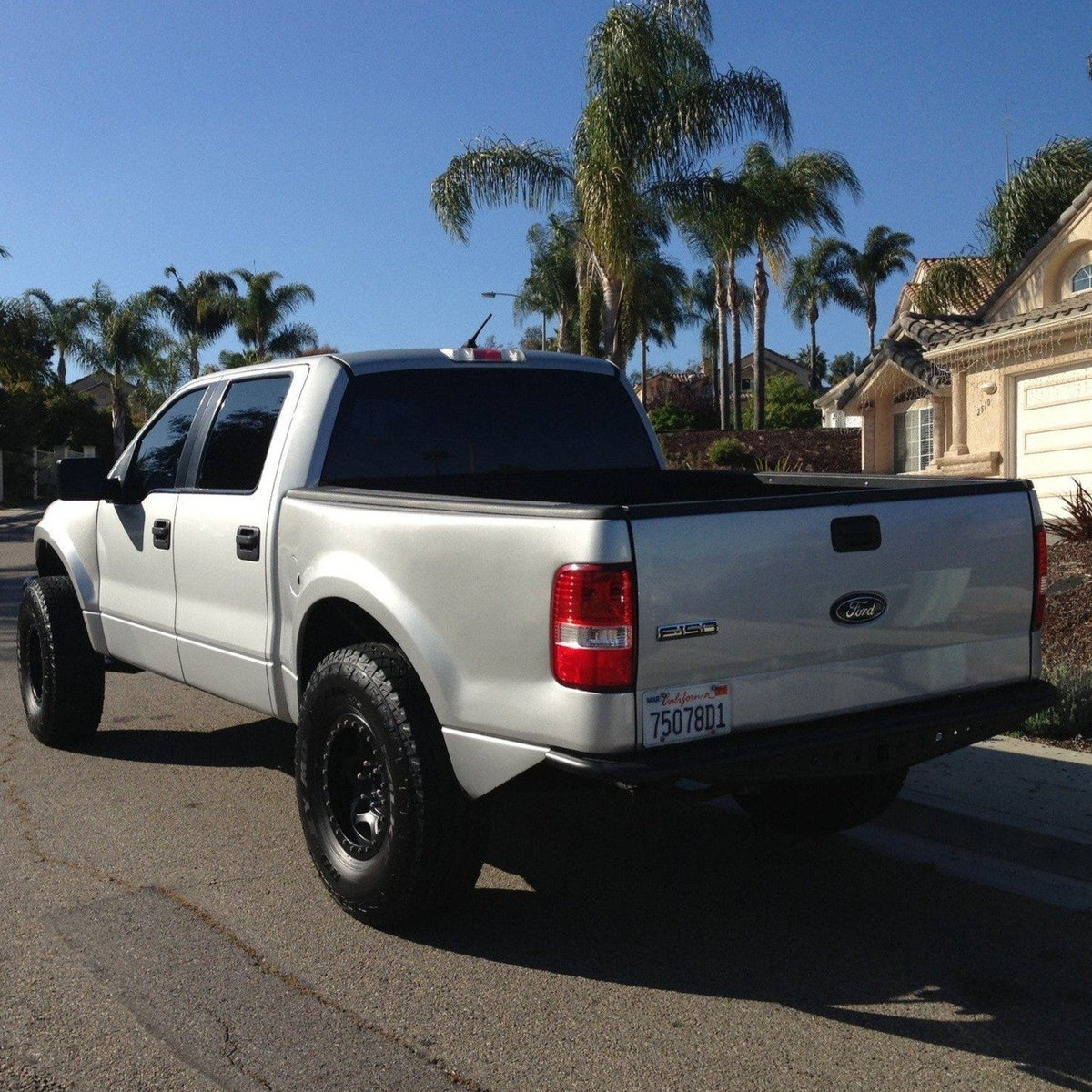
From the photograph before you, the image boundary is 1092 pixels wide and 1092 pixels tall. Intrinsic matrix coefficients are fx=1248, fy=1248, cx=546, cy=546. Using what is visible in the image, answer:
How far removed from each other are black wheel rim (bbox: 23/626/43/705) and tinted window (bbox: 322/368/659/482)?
108 inches

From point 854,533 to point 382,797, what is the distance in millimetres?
1720

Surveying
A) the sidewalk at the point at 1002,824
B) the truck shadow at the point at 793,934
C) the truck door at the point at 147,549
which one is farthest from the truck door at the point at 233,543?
the sidewalk at the point at 1002,824

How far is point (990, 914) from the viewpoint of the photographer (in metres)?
4.35

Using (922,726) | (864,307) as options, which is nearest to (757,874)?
(922,726)

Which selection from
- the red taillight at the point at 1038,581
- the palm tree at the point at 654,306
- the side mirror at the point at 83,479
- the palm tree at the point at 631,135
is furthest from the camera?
the palm tree at the point at 654,306

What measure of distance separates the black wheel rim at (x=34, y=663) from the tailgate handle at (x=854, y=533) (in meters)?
4.72

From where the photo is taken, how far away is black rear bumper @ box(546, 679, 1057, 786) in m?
3.40

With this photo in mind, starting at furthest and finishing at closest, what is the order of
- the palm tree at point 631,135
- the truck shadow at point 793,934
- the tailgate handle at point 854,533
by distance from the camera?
the palm tree at point 631,135 < the tailgate handle at point 854,533 < the truck shadow at point 793,934

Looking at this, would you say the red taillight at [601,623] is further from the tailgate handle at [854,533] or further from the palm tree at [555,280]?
the palm tree at [555,280]

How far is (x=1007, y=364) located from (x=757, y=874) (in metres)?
15.4

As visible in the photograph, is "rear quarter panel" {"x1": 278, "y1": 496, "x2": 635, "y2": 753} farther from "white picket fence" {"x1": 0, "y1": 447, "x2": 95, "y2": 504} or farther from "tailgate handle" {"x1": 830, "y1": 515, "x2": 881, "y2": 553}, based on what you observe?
"white picket fence" {"x1": 0, "y1": 447, "x2": 95, "y2": 504}

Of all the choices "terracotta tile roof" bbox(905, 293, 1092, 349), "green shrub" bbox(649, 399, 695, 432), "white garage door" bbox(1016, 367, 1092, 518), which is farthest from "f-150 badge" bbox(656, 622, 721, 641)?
"green shrub" bbox(649, 399, 695, 432)

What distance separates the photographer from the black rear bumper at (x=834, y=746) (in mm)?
3400

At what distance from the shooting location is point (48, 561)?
7105 millimetres
